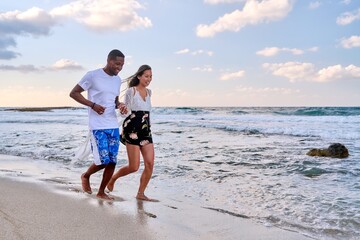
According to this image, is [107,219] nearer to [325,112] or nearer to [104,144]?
[104,144]

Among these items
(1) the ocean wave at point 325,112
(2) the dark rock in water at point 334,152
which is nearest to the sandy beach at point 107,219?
(2) the dark rock in water at point 334,152

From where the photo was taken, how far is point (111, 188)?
5.17 meters

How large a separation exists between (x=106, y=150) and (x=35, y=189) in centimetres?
100

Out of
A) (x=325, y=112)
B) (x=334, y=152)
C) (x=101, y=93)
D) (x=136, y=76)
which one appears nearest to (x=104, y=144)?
(x=101, y=93)

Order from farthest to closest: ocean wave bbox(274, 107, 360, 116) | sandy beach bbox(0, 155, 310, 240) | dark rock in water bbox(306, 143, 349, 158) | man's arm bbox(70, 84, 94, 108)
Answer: ocean wave bbox(274, 107, 360, 116) < dark rock in water bbox(306, 143, 349, 158) < man's arm bbox(70, 84, 94, 108) < sandy beach bbox(0, 155, 310, 240)

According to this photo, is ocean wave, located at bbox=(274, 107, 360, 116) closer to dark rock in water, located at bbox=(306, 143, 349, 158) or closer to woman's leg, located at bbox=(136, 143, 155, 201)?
dark rock in water, located at bbox=(306, 143, 349, 158)

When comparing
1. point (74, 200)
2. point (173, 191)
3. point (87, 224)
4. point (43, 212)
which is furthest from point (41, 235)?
point (173, 191)

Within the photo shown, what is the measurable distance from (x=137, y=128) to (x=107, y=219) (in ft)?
4.94

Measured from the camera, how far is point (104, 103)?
4.55m

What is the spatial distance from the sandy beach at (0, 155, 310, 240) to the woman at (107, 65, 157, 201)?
50 cm

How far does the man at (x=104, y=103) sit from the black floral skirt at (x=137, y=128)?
Answer: 0.60 ft

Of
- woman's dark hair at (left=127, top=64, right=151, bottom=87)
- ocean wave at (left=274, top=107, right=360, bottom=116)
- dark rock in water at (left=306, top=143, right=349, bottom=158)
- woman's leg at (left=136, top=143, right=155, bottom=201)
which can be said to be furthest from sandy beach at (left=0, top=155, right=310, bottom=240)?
ocean wave at (left=274, top=107, right=360, bottom=116)

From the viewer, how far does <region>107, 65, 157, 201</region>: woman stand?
4816 mm

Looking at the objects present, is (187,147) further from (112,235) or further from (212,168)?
(112,235)
